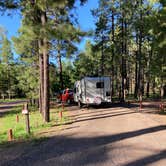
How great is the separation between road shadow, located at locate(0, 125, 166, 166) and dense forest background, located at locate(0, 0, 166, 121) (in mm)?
6918

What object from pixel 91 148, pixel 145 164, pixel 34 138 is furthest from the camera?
pixel 34 138

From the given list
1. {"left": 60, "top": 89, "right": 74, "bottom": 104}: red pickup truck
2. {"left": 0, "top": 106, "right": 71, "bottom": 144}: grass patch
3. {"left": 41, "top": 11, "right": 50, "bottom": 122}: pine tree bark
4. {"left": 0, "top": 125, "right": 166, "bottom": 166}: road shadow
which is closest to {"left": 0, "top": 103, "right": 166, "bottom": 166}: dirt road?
{"left": 0, "top": 125, "right": 166, "bottom": 166}: road shadow

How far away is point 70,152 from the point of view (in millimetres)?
9195

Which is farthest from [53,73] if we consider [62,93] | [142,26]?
[142,26]

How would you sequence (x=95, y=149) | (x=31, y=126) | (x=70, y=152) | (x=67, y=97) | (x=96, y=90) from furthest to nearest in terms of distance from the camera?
(x=67, y=97)
(x=96, y=90)
(x=31, y=126)
(x=95, y=149)
(x=70, y=152)

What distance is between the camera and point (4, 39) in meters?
61.5

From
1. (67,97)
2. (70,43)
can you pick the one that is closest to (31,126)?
(70,43)

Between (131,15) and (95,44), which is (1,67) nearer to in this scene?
(95,44)

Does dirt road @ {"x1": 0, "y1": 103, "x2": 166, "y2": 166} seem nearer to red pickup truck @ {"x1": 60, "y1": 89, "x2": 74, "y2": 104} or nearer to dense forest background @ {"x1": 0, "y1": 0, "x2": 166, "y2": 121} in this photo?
dense forest background @ {"x1": 0, "y1": 0, "x2": 166, "y2": 121}

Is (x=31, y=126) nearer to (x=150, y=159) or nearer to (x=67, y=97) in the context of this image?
(x=150, y=159)

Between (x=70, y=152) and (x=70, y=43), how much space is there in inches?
478

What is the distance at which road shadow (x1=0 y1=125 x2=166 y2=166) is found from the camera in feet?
26.5

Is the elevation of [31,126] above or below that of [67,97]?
below

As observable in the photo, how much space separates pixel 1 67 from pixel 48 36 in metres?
52.5
